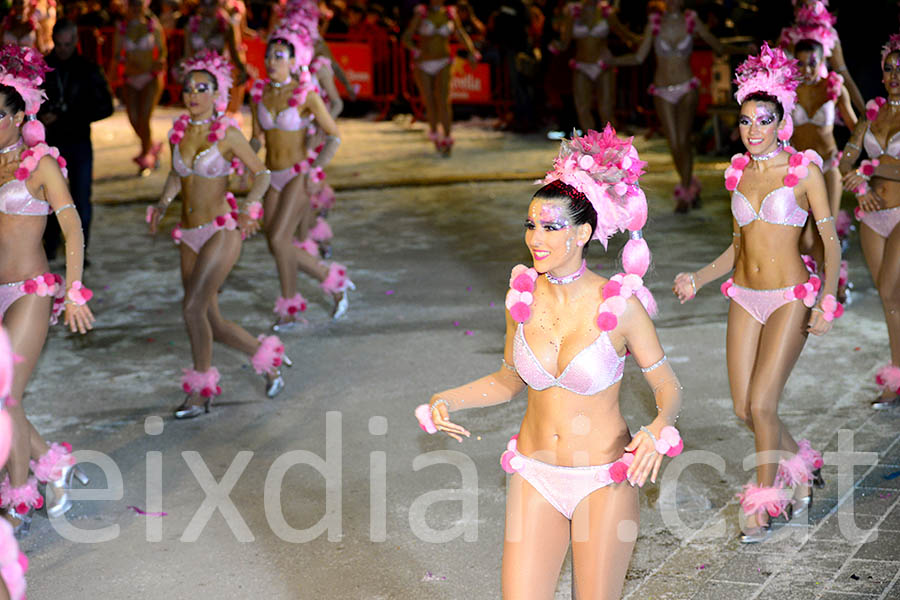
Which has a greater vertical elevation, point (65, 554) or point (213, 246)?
point (213, 246)

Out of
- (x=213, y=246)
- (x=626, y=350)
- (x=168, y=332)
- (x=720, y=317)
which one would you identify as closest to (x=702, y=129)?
(x=720, y=317)

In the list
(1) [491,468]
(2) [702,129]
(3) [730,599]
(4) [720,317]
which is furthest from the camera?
(2) [702,129]

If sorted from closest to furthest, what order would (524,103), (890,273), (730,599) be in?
(730,599)
(890,273)
(524,103)

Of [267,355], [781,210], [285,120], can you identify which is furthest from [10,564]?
[285,120]

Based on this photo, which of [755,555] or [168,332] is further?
[168,332]

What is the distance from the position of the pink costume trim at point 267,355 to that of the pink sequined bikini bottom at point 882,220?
346 centimetres

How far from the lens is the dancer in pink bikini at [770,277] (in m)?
5.28

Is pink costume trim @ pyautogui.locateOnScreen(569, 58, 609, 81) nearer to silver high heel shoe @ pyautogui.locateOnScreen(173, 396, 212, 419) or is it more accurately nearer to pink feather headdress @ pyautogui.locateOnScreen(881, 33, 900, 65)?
pink feather headdress @ pyautogui.locateOnScreen(881, 33, 900, 65)

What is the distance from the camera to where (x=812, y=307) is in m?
5.31

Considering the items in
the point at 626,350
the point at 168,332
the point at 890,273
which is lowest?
the point at 168,332

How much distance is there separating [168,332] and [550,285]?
18.6 feet

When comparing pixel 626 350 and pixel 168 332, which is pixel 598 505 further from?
pixel 168 332

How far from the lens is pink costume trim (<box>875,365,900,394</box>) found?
22.3 ft

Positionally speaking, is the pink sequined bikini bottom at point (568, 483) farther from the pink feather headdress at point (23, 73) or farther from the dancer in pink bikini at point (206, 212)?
the dancer in pink bikini at point (206, 212)
